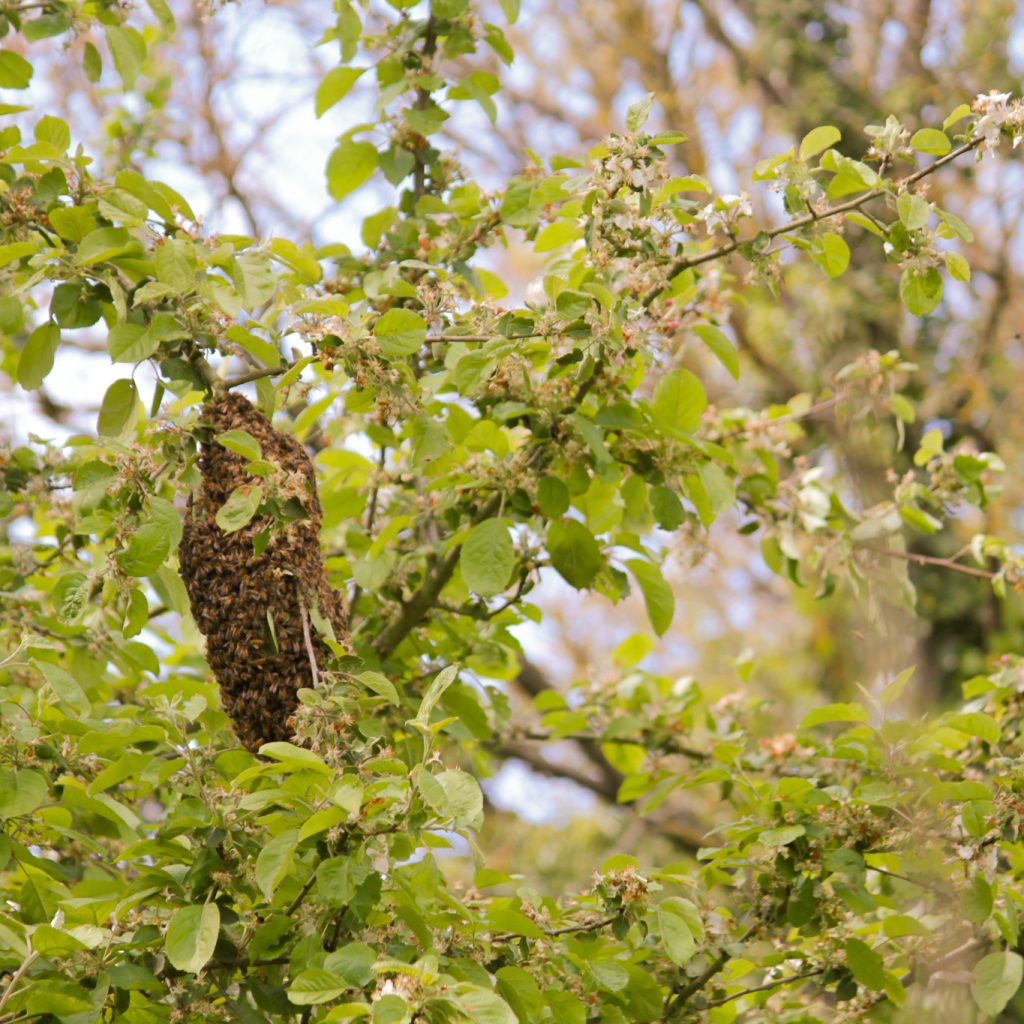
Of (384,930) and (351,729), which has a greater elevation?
(351,729)

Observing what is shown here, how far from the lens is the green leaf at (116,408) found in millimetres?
2039

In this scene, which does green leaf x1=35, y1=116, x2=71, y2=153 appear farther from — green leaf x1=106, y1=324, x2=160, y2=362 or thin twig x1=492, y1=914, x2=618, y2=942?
thin twig x1=492, y1=914, x2=618, y2=942

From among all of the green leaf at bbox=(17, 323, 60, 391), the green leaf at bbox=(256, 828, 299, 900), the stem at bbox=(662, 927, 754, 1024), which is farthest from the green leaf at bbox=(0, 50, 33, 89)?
the stem at bbox=(662, 927, 754, 1024)

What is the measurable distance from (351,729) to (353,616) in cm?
88

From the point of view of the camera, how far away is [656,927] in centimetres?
194

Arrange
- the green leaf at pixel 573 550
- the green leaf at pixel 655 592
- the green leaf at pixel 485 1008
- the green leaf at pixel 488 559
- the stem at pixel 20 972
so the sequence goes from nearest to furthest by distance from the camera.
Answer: the green leaf at pixel 485 1008, the stem at pixel 20 972, the green leaf at pixel 488 559, the green leaf at pixel 573 550, the green leaf at pixel 655 592

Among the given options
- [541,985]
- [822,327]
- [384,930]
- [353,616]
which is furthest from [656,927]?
[822,327]

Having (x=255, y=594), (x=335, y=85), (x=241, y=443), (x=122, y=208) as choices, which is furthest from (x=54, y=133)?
(x=255, y=594)

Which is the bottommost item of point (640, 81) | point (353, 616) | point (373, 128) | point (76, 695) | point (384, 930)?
point (384, 930)

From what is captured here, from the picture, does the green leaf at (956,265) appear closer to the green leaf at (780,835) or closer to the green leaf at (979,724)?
the green leaf at (979,724)

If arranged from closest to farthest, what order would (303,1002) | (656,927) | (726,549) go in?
(303,1002) → (656,927) → (726,549)

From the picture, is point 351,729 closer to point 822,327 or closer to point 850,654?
point 850,654

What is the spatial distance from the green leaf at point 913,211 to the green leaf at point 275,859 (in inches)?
47.0

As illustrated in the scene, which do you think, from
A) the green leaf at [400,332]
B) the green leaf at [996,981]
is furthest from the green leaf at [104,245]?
the green leaf at [996,981]
